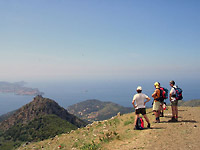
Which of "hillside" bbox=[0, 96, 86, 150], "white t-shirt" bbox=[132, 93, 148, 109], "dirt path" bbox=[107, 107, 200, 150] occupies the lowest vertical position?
"hillside" bbox=[0, 96, 86, 150]

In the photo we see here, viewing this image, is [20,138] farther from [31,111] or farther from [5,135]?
[31,111]

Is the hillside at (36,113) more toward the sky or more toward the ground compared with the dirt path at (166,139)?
more toward the ground

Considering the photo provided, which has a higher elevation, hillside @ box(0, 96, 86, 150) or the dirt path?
the dirt path

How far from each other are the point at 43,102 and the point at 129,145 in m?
122

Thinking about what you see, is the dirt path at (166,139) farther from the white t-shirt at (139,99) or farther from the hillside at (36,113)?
the hillside at (36,113)

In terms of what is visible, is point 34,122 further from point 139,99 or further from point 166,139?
point 166,139

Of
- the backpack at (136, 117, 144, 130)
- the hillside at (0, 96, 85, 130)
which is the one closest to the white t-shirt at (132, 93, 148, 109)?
the backpack at (136, 117, 144, 130)

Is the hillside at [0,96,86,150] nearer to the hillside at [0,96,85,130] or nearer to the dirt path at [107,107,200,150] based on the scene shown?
the hillside at [0,96,85,130]

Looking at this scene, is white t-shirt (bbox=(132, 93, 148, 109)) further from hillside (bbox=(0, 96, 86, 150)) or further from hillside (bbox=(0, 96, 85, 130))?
hillside (bbox=(0, 96, 85, 130))

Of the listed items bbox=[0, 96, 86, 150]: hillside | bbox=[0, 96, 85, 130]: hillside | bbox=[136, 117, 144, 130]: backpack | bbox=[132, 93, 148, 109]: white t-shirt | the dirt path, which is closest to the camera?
the dirt path

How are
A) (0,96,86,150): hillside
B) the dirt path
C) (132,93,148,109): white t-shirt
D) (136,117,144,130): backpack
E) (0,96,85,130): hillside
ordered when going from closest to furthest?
the dirt path, (132,93,148,109): white t-shirt, (136,117,144,130): backpack, (0,96,86,150): hillside, (0,96,85,130): hillside

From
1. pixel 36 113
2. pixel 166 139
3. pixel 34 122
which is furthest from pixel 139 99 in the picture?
pixel 36 113

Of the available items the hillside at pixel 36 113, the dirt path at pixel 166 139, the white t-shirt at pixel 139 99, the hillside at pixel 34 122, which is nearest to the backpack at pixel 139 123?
the dirt path at pixel 166 139

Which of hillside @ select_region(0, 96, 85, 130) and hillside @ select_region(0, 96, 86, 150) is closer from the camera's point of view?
hillside @ select_region(0, 96, 86, 150)
